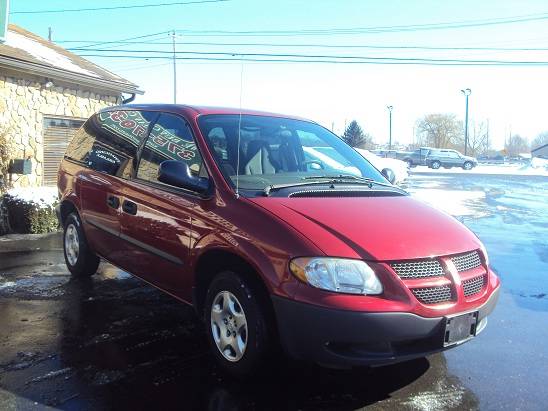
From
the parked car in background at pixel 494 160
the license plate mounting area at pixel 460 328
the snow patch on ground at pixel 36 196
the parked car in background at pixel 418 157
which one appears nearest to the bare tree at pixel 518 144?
the parked car in background at pixel 494 160

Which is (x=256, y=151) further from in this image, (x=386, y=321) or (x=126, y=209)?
(x=386, y=321)

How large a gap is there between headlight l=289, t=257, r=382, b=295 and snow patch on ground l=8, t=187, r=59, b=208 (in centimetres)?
690

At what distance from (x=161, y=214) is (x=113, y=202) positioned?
89 cm

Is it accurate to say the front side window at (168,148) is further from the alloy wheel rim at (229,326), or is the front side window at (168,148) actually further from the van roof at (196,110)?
the alloy wheel rim at (229,326)

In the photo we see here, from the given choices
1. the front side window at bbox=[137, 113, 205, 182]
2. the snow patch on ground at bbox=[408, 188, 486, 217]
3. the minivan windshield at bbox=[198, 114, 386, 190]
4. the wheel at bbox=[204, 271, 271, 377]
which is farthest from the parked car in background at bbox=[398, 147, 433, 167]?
the wheel at bbox=[204, 271, 271, 377]

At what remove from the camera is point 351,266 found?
3055mm

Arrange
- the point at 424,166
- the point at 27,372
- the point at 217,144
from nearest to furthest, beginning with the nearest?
the point at 27,372 → the point at 217,144 → the point at 424,166

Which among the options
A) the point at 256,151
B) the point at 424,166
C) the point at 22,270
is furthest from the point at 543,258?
the point at 424,166

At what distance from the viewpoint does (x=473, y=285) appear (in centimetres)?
341

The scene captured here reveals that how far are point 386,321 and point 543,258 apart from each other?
245 inches

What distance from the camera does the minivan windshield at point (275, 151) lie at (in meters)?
4.03

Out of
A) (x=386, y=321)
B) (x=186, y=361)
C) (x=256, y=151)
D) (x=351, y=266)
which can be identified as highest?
(x=256, y=151)

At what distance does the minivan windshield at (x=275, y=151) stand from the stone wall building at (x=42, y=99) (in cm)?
A: 655

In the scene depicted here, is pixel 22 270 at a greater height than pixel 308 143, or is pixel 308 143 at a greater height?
pixel 308 143
